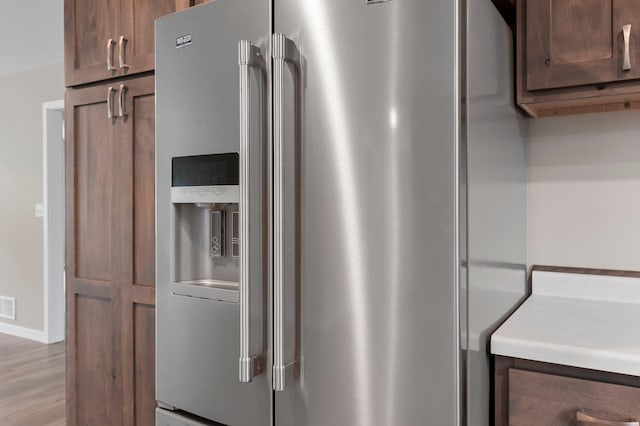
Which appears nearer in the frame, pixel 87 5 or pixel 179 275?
pixel 179 275

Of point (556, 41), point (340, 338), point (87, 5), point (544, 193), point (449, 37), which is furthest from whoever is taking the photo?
point (87, 5)

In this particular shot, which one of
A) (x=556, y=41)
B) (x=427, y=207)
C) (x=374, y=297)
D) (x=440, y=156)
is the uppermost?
(x=556, y=41)

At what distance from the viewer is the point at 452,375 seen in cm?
103

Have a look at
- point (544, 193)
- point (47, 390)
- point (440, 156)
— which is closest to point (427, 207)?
point (440, 156)

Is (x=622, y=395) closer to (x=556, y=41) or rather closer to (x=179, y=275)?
(x=556, y=41)

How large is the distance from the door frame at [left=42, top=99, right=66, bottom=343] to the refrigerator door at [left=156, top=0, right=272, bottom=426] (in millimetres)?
3661

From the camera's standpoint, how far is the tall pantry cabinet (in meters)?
1.74

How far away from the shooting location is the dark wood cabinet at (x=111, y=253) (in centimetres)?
174

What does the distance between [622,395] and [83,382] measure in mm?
1822

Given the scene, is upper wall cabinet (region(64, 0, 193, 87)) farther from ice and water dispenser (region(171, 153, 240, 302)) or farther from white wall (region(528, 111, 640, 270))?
white wall (region(528, 111, 640, 270))

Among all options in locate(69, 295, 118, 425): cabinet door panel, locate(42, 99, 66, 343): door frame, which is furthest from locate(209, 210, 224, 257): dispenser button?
locate(42, 99, 66, 343): door frame

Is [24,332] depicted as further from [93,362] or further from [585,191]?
[585,191]

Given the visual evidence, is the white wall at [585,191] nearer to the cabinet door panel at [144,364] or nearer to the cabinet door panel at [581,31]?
the cabinet door panel at [581,31]

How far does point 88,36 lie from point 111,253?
83 centimetres
